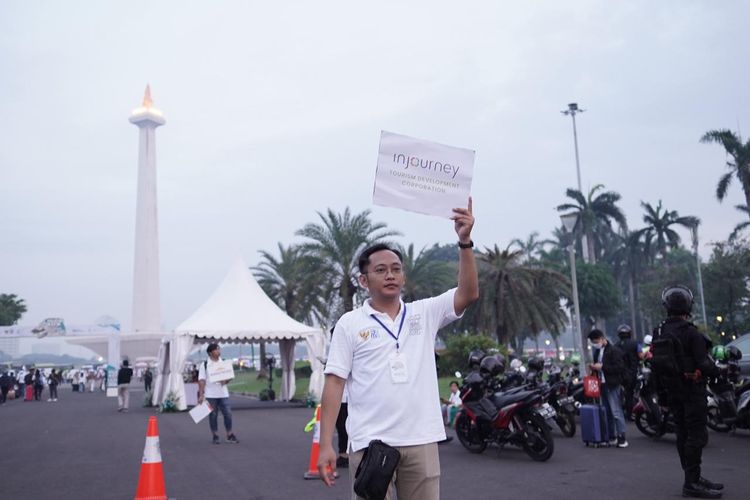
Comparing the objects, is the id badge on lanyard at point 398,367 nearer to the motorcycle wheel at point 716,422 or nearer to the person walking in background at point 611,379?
the person walking in background at point 611,379

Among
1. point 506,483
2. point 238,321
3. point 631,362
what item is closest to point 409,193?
point 506,483

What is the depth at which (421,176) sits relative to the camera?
3684 millimetres

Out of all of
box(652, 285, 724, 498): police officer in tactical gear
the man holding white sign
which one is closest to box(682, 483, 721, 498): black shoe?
box(652, 285, 724, 498): police officer in tactical gear

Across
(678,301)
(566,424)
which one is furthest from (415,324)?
(566,424)

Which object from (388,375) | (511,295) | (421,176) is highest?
(511,295)

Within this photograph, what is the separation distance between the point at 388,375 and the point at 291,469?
6.79 m

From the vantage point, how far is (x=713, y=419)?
11.4 meters

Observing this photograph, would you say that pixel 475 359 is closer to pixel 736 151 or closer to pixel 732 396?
pixel 732 396

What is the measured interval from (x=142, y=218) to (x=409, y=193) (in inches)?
2906

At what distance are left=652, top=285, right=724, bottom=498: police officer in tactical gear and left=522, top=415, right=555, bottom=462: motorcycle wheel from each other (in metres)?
→ 2.87

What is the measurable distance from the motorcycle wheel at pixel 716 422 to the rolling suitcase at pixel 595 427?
1.91 meters

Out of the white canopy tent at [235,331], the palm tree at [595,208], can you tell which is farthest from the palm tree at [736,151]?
the white canopy tent at [235,331]

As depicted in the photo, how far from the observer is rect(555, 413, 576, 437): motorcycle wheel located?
39.7ft

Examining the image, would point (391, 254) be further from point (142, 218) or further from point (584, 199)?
point (142, 218)
